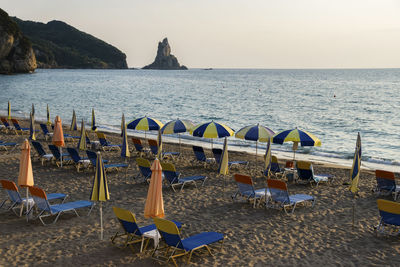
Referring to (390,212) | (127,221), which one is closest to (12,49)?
(127,221)

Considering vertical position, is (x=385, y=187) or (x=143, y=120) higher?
(x=143, y=120)

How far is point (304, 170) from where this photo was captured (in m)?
12.0

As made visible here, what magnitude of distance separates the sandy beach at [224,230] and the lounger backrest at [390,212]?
349 mm

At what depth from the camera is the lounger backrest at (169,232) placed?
21.1 ft

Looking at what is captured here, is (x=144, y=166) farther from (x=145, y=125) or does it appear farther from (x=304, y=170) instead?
(x=304, y=170)

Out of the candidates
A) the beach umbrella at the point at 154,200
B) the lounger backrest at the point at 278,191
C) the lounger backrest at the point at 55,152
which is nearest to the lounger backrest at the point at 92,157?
the lounger backrest at the point at 55,152

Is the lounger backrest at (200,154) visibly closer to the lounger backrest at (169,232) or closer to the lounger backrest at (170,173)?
the lounger backrest at (170,173)

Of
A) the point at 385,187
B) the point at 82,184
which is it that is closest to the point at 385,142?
the point at 385,187

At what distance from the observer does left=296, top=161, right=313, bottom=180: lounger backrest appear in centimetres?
1188

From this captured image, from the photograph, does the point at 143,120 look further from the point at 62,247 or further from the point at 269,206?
the point at 62,247

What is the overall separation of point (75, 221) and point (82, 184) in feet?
10.7

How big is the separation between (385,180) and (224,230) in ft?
16.7

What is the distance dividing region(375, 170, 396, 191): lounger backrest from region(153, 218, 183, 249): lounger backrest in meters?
6.52

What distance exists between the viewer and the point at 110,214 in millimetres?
9070
